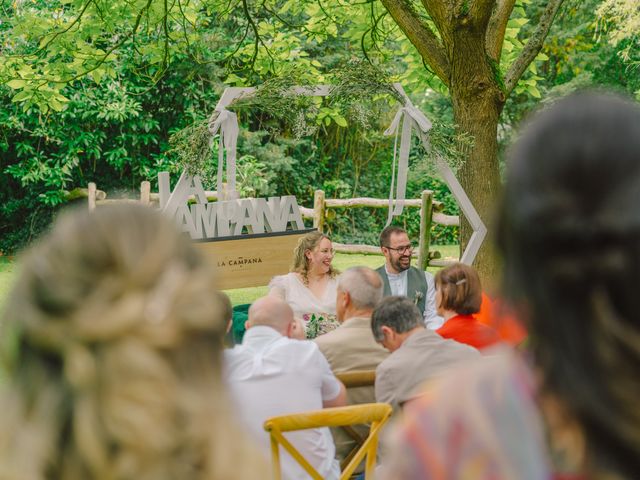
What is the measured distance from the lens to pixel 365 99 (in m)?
7.44

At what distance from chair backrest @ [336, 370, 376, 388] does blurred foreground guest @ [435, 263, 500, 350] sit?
2.29 feet

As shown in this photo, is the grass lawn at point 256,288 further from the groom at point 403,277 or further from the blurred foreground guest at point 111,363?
the blurred foreground guest at point 111,363

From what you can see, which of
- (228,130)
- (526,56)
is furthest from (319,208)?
(228,130)

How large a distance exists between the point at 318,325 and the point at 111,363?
4.88 m

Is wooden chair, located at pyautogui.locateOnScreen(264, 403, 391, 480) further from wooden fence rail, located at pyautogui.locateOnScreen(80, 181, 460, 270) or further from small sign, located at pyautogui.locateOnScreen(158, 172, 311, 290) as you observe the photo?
wooden fence rail, located at pyautogui.locateOnScreen(80, 181, 460, 270)

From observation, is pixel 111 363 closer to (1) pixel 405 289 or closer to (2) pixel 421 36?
(1) pixel 405 289

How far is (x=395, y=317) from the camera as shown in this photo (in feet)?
12.6

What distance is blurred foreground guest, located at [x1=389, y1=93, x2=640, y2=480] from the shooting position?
912 mm

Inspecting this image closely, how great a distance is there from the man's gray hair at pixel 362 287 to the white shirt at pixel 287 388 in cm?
97

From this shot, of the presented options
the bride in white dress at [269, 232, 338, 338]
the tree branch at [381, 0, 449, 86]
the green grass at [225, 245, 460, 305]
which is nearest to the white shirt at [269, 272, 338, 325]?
the bride in white dress at [269, 232, 338, 338]

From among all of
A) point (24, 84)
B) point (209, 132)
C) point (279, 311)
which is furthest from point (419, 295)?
point (24, 84)

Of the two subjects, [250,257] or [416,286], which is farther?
[250,257]

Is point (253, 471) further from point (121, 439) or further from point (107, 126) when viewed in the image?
point (107, 126)

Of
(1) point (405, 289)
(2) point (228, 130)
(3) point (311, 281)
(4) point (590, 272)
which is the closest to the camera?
(4) point (590, 272)
